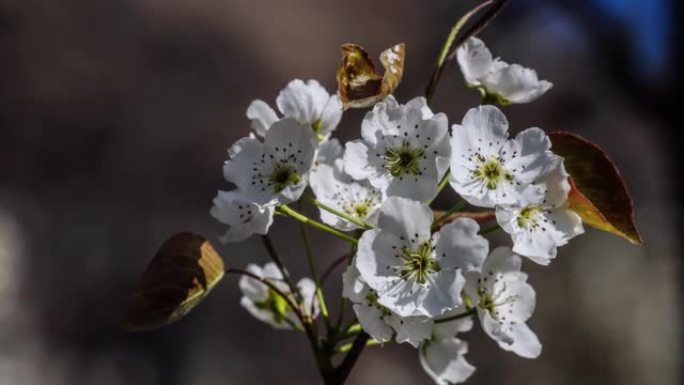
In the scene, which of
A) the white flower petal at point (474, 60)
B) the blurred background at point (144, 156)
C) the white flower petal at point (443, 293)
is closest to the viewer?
the white flower petal at point (443, 293)

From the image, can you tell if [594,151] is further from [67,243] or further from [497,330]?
[67,243]

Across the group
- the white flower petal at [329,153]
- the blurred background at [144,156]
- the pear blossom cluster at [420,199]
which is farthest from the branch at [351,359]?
the blurred background at [144,156]

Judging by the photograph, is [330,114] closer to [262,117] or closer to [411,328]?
[262,117]

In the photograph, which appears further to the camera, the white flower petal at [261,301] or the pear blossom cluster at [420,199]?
the white flower petal at [261,301]

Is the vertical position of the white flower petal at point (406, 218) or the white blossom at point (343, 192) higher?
the white flower petal at point (406, 218)

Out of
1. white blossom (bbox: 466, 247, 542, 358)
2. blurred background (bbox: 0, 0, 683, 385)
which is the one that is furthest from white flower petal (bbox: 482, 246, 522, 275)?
blurred background (bbox: 0, 0, 683, 385)

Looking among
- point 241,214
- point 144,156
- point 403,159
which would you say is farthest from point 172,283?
point 144,156

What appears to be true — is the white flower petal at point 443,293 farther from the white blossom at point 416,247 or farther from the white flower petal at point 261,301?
the white flower petal at point 261,301

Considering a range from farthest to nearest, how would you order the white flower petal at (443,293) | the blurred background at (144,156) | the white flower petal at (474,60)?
the blurred background at (144,156)
the white flower petal at (474,60)
the white flower petal at (443,293)
